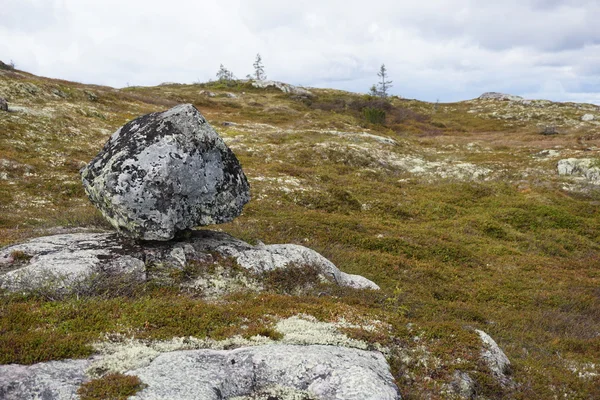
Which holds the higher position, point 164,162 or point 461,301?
point 164,162

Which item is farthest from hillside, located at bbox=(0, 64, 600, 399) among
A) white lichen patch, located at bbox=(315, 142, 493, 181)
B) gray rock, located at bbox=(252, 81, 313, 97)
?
gray rock, located at bbox=(252, 81, 313, 97)

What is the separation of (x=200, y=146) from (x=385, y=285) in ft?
33.4

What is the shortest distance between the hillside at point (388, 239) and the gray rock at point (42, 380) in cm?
31

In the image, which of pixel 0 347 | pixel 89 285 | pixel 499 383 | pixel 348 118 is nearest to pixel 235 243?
pixel 89 285

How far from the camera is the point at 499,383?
8.84m

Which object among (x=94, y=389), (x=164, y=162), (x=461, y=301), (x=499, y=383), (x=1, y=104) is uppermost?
(x=1, y=104)

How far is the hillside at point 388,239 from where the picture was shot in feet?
29.6

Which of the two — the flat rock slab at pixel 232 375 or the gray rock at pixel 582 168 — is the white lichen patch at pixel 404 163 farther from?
the flat rock slab at pixel 232 375

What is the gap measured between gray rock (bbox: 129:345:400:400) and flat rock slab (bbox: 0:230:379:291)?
5.12 meters

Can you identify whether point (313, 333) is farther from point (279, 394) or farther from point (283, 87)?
point (283, 87)

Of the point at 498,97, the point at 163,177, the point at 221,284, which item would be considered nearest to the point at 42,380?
the point at 221,284

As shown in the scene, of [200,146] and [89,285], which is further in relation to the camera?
[200,146]

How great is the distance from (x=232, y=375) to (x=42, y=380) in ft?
10.6

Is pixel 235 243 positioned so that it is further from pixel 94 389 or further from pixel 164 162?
pixel 94 389
